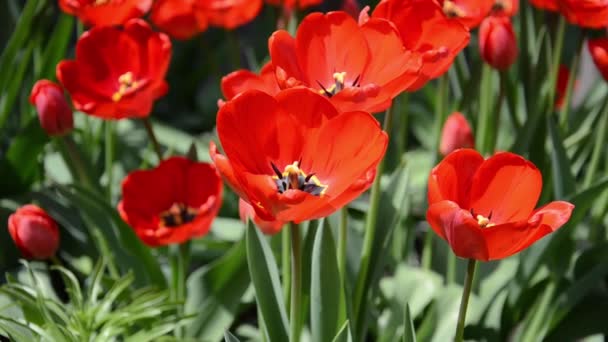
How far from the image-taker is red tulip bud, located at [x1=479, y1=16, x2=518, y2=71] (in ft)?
4.52

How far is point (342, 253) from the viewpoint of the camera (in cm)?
120

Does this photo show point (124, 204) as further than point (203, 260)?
No

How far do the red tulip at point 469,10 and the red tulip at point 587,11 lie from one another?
0.11 m

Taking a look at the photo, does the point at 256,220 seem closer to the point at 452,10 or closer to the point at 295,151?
the point at 295,151

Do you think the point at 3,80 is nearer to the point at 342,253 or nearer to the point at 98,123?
the point at 98,123

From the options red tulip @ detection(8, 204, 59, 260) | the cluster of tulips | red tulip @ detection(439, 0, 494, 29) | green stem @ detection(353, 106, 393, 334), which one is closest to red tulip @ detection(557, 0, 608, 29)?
the cluster of tulips

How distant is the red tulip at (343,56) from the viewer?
1050 mm

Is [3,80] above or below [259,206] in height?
below

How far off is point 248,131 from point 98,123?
101cm

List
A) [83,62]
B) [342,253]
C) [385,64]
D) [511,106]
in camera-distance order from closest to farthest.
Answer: [385,64] < [342,253] < [83,62] < [511,106]

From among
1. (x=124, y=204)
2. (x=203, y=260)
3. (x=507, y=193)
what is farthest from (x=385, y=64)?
(x=203, y=260)

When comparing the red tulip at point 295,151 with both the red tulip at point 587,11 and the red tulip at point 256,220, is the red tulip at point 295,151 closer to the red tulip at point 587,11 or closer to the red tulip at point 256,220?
the red tulip at point 256,220

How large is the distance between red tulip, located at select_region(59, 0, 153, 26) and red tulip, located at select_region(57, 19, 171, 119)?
3 cm

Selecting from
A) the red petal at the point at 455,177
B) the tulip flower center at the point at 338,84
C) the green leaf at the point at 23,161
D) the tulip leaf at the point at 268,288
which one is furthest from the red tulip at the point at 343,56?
the green leaf at the point at 23,161
